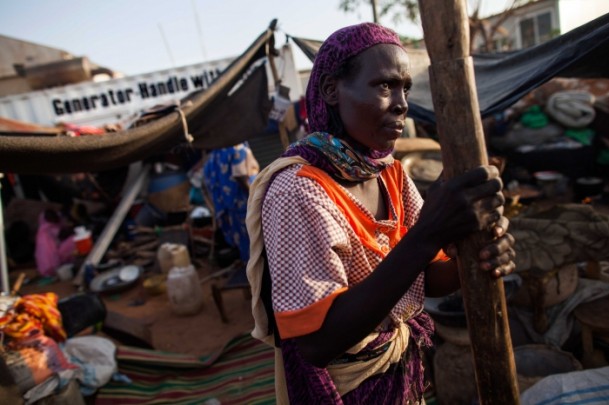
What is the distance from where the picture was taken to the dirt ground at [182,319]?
4586 mm

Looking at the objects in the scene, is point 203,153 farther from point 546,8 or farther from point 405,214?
point 546,8

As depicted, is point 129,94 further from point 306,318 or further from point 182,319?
point 306,318

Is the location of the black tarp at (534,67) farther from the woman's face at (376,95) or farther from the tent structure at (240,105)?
the woman's face at (376,95)

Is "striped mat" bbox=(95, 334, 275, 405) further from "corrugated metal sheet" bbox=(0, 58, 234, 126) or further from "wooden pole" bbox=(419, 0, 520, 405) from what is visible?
"corrugated metal sheet" bbox=(0, 58, 234, 126)

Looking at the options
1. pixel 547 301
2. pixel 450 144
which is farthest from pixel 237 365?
pixel 450 144

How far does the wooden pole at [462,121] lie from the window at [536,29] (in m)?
18.8

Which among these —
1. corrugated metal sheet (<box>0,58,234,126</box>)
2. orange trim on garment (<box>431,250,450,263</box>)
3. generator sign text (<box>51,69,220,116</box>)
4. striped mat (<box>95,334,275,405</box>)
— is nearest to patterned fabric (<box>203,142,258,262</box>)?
striped mat (<box>95,334,275,405</box>)

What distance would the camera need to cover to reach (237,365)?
3848mm

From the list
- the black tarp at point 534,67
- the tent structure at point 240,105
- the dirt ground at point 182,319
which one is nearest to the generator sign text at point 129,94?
the dirt ground at point 182,319

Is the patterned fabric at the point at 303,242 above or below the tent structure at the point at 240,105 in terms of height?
below

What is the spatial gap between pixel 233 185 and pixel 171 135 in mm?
2453

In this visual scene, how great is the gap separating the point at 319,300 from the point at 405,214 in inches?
26.2

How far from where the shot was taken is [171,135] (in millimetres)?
3045

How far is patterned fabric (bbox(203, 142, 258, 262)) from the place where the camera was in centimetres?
545
